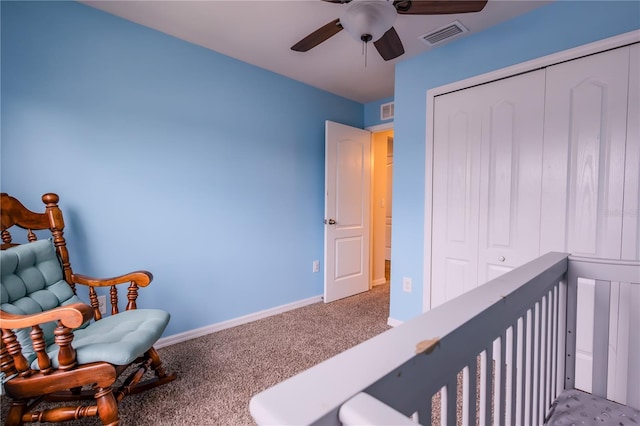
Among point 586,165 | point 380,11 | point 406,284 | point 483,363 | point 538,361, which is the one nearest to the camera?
point 483,363

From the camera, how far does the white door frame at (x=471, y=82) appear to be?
1.61m

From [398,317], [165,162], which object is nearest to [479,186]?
[398,317]

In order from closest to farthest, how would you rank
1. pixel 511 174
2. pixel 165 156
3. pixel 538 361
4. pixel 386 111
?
pixel 538 361 → pixel 511 174 → pixel 165 156 → pixel 386 111

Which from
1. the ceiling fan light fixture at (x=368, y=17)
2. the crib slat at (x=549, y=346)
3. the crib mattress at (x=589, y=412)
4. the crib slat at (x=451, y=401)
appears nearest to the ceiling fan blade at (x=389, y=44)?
the ceiling fan light fixture at (x=368, y=17)

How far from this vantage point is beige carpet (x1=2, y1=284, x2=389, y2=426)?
1.55 metres

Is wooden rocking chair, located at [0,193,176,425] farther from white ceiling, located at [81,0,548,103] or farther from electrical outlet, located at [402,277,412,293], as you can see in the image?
electrical outlet, located at [402,277,412,293]

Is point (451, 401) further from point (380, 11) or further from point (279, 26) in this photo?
point (279, 26)

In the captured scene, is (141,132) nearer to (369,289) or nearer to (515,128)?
(515,128)

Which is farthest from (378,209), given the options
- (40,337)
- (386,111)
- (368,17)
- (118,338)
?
(40,337)

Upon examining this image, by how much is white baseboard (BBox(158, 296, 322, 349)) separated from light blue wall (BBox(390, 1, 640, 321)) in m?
0.97

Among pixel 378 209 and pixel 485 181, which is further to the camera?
pixel 378 209

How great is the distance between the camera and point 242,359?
6.82ft

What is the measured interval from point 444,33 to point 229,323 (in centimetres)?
286

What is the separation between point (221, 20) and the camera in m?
2.02
